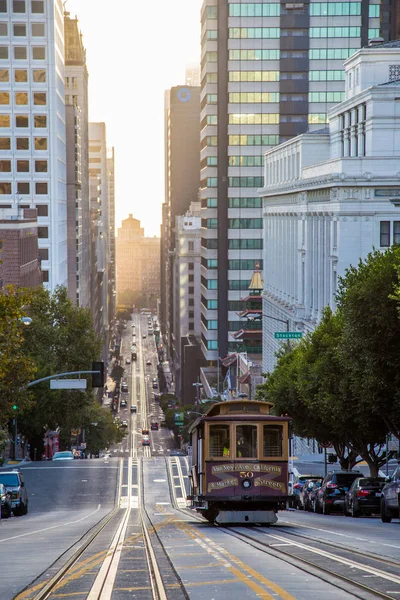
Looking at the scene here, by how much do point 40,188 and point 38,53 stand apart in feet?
46.9

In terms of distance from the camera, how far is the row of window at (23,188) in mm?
118812

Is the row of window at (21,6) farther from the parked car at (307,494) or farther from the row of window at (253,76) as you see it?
the parked car at (307,494)

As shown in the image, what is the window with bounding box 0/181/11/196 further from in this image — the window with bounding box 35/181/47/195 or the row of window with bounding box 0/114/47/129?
the row of window with bounding box 0/114/47/129

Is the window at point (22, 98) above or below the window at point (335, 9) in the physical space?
below

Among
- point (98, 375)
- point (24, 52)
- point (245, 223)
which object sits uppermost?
point (24, 52)

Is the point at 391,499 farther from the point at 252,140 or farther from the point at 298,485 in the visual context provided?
the point at 252,140

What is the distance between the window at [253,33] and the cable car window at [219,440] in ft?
388

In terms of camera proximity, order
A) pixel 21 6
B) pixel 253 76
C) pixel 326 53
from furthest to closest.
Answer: pixel 253 76, pixel 326 53, pixel 21 6

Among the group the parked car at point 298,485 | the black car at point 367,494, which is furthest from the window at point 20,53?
the black car at point 367,494

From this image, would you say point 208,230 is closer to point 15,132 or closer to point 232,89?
point 232,89

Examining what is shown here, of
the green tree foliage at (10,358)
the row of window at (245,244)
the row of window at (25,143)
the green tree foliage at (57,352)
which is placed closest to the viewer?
the green tree foliage at (10,358)

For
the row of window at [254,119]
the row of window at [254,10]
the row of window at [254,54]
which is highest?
the row of window at [254,10]

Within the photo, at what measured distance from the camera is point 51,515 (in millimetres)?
45094

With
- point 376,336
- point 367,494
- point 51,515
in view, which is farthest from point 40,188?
point 367,494
